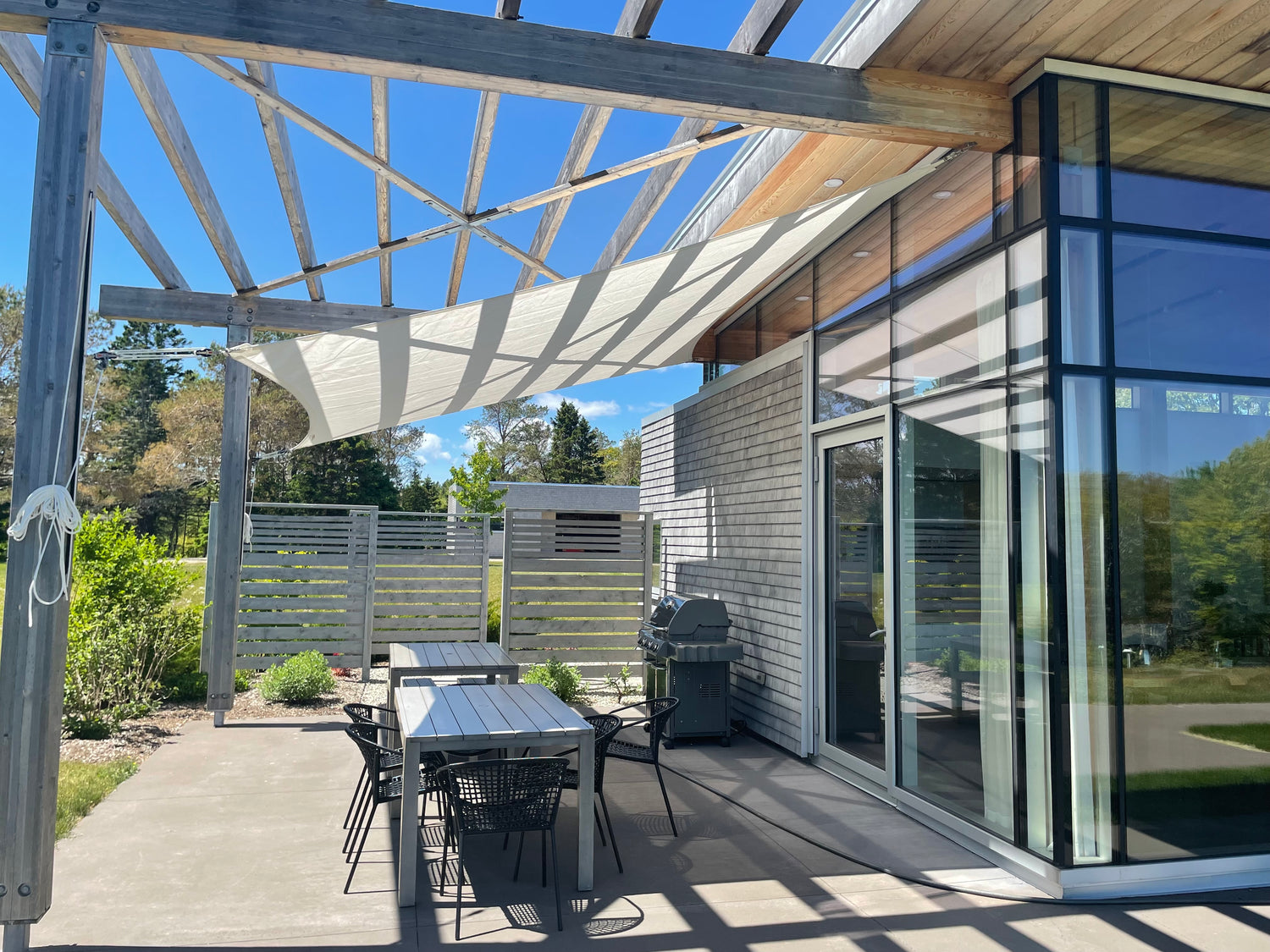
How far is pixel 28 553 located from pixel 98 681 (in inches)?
182

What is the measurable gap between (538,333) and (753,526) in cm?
278

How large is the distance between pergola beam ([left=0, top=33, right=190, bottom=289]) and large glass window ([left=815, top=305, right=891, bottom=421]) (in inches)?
163

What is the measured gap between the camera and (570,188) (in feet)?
16.3

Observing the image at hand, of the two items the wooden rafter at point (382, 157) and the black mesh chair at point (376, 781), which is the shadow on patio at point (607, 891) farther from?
the wooden rafter at point (382, 157)

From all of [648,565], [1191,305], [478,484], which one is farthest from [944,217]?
[478,484]

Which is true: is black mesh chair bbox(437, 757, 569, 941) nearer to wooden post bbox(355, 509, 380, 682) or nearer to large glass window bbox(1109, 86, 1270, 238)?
large glass window bbox(1109, 86, 1270, 238)

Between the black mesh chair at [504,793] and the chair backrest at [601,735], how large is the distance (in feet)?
1.90

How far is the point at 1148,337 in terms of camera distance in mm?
3969

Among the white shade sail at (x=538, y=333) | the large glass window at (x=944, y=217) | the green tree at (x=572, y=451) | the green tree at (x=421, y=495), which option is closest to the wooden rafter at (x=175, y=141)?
the white shade sail at (x=538, y=333)

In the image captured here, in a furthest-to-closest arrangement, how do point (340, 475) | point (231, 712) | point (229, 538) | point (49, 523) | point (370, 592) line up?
point (340, 475) → point (370, 592) → point (231, 712) → point (229, 538) → point (49, 523)

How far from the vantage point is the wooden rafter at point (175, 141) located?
14.1 feet

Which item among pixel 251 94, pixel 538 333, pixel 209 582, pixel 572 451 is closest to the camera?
pixel 251 94

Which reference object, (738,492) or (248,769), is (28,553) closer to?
(248,769)

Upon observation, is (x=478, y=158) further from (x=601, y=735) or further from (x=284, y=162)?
(x=601, y=735)
